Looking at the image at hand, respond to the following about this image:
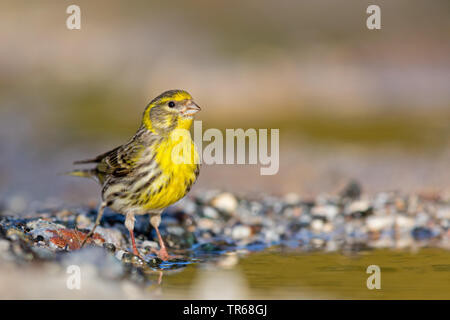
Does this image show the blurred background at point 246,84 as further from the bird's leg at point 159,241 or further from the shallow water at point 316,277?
the shallow water at point 316,277

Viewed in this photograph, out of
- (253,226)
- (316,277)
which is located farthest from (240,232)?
(316,277)

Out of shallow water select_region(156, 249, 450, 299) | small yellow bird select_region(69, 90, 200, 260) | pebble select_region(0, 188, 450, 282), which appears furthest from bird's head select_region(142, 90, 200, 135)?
shallow water select_region(156, 249, 450, 299)

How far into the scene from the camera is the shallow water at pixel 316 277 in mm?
6375

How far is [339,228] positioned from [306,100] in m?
7.91

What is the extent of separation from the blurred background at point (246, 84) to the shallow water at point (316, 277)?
3378 millimetres

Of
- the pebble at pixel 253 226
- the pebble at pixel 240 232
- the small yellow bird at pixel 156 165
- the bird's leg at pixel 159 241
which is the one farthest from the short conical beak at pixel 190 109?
the pebble at pixel 240 232

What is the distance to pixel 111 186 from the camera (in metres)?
7.92

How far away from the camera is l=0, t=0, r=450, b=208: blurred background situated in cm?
1266

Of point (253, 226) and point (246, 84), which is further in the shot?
point (246, 84)

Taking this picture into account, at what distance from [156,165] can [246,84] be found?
10497 mm

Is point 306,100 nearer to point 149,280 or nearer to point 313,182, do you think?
point 313,182

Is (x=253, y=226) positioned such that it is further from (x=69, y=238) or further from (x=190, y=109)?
(x=69, y=238)

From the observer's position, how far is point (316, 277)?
700 centimetres

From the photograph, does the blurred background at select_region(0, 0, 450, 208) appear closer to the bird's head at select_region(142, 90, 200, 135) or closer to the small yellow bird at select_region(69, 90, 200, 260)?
the small yellow bird at select_region(69, 90, 200, 260)
